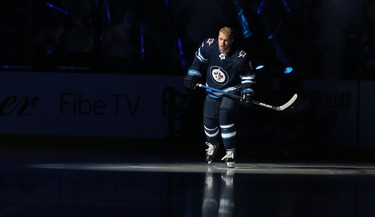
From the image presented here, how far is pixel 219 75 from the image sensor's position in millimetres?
14000

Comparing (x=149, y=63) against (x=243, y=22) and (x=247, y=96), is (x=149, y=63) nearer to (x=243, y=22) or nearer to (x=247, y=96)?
(x=243, y=22)

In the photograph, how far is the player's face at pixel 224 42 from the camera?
13758 millimetres

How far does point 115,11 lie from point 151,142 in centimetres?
205

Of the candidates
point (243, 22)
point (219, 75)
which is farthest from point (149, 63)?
point (219, 75)

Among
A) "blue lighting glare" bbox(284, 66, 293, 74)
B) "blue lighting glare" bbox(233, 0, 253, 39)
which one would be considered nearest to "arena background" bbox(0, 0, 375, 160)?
"blue lighting glare" bbox(233, 0, 253, 39)

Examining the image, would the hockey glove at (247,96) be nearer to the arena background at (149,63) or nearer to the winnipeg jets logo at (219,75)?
the winnipeg jets logo at (219,75)

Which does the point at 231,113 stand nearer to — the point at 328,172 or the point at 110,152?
the point at 328,172

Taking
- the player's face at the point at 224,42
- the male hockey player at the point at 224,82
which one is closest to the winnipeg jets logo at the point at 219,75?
the male hockey player at the point at 224,82

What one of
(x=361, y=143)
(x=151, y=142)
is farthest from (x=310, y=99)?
(x=151, y=142)

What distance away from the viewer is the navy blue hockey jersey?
1388 centimetres

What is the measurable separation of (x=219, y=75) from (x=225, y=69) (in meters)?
0.12

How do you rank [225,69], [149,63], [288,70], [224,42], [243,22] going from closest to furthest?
[224,42]
[225,69]
[288,70]
[243,22]
[149,63]

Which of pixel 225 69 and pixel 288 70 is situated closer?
pixel 225 69

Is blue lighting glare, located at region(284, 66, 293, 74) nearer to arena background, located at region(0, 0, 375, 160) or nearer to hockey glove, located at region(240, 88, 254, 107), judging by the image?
arena background, located at region(0, 0, 375, 160)
